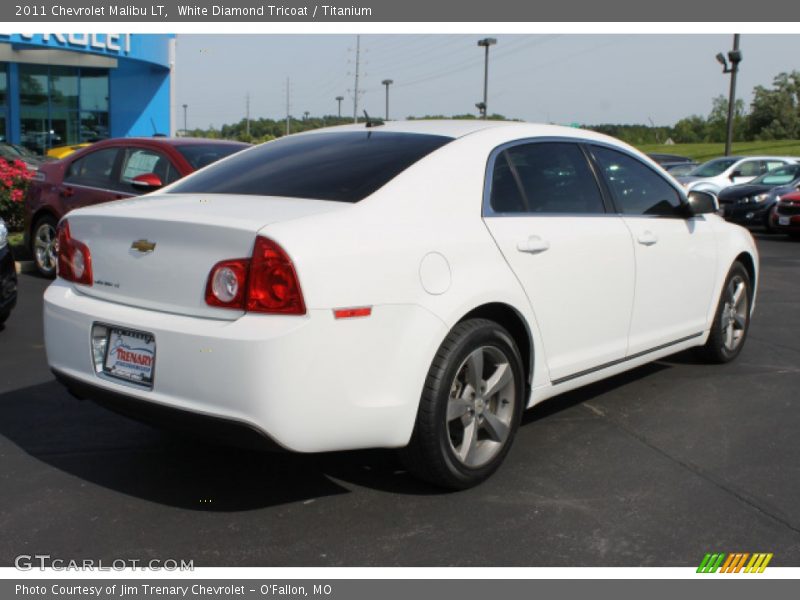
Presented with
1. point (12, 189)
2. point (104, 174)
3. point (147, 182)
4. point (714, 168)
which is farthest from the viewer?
point (714, 168)

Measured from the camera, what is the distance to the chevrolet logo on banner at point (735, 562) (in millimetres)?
3270

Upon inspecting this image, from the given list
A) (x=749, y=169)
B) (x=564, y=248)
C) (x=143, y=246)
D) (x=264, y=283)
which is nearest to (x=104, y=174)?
(x=143, y=246)

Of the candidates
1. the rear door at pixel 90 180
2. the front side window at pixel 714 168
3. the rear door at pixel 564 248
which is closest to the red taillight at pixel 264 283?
the rear door at pixel 564 248

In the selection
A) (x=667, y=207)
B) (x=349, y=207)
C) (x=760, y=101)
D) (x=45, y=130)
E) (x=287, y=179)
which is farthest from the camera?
(x=760, y=101)

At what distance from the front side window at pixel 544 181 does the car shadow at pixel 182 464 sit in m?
1.25

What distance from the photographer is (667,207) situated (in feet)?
17.9

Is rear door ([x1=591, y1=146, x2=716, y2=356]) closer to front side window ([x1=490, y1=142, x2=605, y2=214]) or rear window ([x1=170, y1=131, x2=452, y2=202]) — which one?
front side window ([x1=490, y1=142, x2=605, y2=214])

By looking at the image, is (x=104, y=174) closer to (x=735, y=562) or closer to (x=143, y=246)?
→ (x=143, y=246)

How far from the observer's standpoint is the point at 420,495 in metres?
3.90

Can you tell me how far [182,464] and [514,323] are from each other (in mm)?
1710

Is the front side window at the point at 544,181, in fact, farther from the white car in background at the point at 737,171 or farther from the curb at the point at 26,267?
the white car in background at the point at 737,171
